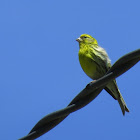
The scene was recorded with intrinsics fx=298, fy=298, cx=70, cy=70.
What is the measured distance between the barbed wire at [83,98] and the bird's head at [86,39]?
3295mm

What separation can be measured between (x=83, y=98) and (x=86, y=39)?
3480 millimetres

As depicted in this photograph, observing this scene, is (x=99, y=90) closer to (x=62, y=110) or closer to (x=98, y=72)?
(x=62, y=110)

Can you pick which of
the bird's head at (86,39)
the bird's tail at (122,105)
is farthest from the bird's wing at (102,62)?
the bird's head at (86,39)

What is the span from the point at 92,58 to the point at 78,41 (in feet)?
3.55

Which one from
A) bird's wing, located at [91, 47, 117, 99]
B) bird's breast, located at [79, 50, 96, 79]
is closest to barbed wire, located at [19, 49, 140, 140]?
bird's wing, located at [91, 47, 117, 99]

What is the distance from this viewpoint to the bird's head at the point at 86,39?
19.4ft

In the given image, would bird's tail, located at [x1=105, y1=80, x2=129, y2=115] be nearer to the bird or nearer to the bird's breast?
the bird

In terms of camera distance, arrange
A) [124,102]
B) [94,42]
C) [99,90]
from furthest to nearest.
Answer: [94,42], [124,102], [99,90]

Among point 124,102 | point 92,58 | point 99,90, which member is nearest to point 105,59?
point 92,58

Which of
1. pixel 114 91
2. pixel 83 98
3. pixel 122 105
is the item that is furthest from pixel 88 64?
pixel 83 98

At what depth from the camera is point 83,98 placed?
268 cm

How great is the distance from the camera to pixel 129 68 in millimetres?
2455

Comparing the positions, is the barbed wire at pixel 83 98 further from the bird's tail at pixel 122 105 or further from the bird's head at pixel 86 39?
the bird's head at pixel 86 39

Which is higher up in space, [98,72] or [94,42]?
[94,42]
